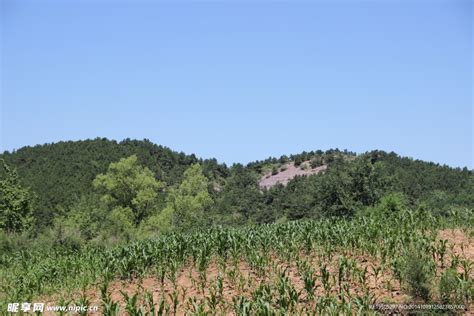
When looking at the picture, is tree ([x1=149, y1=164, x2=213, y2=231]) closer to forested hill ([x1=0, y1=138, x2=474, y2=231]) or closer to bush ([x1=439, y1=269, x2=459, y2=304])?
forested hill ([x1=0, y1=138, x2=474, y2=231])

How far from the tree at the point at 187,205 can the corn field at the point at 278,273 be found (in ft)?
91.3

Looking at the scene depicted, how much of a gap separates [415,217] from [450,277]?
27.7 ft

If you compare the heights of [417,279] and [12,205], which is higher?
[12,205]

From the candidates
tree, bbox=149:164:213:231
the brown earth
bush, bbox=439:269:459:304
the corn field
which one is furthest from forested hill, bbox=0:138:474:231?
bush, bbox=439:269:459:304

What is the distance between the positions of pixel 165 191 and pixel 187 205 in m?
47.4

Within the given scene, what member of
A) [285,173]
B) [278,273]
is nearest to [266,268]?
[278,273]

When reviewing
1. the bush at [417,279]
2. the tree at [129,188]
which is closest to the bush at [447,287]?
the bush at [417,279]

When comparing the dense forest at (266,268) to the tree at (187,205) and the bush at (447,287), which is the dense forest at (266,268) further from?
the tree at (187,205)

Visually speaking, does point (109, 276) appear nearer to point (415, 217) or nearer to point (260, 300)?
point (260, 300)

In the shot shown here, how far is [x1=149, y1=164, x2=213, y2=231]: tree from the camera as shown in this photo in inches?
1851

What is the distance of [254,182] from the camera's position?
132 meters

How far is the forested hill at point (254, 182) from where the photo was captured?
213 feet

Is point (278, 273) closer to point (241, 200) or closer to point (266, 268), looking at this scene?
point (266, 268)

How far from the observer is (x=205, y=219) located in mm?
50812
